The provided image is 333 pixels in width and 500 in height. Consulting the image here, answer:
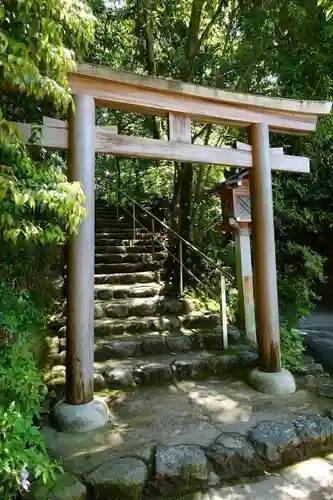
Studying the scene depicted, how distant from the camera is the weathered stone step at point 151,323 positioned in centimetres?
468

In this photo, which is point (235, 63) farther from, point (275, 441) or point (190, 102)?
point (275, 441)

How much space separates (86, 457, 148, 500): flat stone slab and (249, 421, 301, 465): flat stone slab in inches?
34.9

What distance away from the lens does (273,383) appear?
3.68 meters

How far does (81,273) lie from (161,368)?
4.85 ft

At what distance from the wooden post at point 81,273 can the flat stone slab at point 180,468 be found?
90cm

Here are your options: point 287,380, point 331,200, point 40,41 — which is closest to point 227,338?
point 287,380

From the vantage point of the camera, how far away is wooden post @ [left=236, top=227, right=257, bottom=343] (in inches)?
195

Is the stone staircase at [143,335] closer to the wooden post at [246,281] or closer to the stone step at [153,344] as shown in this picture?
the stone step at [153,344]

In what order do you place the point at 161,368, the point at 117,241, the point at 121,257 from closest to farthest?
the point at 161,368 < the point at 121,257 < the point at 117,241

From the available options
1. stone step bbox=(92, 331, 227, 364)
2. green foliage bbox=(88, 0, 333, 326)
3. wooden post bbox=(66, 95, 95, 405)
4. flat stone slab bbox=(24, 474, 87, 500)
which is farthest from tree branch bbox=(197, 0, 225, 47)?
flat stone slab bbox=(24, 474, 87, 500)

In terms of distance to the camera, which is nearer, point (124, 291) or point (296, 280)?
point (124, 291)

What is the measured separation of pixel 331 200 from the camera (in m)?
8.66

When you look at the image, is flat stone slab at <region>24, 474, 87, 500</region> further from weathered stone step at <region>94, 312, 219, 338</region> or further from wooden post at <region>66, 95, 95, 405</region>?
weathered stone step at <region>94, 312, 219, 338</region>

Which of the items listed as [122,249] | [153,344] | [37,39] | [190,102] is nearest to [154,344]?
[153,344]
